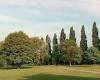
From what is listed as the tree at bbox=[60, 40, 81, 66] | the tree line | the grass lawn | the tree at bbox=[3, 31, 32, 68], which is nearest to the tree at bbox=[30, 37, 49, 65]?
the tree line

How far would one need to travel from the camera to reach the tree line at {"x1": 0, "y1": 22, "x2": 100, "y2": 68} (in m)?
99.5

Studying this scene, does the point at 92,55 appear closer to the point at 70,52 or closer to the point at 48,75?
the point at 70,52

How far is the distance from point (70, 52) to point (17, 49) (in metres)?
33.5

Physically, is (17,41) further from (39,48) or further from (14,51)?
(39,48)

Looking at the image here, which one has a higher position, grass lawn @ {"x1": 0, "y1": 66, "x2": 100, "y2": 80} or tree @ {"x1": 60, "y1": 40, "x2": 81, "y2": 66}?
tree @ {"x1": 60, "y1": 40, "x2": 81, "y2": 66}

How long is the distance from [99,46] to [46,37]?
37151mm

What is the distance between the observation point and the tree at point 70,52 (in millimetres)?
126787

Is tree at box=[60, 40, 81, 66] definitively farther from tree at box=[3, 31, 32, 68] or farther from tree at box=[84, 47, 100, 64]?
tree at box=[3, 31, 32, 68]

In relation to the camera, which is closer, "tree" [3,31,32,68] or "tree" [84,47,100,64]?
"tree" [3,31,32,68]

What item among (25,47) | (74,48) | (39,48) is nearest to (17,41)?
(25,47)

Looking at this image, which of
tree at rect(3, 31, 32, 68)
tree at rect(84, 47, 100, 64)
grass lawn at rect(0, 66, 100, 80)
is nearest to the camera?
grass lawn at rect(0, 66, 100, 80)

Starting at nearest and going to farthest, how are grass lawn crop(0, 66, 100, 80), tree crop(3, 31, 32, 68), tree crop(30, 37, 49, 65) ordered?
grass lawn crop(0, 66, 100, 80) → tree crop(3, 31, 32, 68) → tree crop(30, 37, 49, 65)

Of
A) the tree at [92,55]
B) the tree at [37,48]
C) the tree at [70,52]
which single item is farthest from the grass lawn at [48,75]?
the tree at [92,55]

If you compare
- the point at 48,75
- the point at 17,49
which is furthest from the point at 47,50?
the point at 48,75
